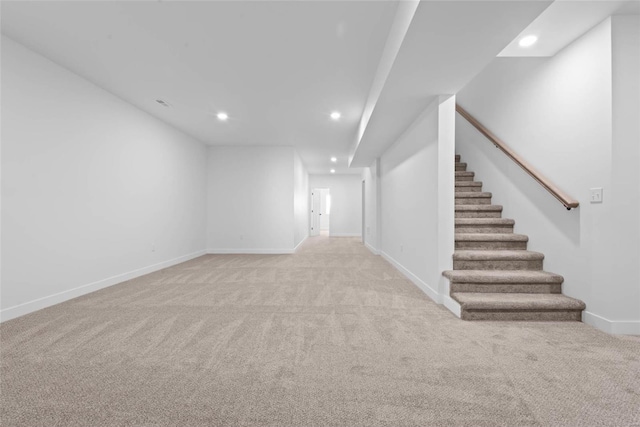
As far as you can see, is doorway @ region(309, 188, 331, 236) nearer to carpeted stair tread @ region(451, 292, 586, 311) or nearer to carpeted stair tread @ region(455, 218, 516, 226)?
carpeted stair tread @ region(455, 218, 516, 226)

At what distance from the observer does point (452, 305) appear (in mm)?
2930

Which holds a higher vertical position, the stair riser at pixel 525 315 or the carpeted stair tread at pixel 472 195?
the carpeted stair tread at pixel 472 195

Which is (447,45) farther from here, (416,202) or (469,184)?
(469,184)

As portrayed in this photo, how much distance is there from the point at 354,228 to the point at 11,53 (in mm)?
11026

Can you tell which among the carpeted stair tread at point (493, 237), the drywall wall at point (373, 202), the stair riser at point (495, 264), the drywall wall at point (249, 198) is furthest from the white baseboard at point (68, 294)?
the drywall wall at point (373, 202)

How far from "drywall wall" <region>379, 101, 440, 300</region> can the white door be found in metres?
7.21

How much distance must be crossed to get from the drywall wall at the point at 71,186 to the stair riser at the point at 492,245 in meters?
4.79

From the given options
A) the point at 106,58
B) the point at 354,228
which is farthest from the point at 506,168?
the point at 354,228

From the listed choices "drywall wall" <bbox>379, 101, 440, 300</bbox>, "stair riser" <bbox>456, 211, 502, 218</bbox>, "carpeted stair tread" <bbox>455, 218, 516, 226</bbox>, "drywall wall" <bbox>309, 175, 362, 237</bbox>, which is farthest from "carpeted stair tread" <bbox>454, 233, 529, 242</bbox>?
"drywall wall" <bbox>309, 175, 362, 237</bbox>

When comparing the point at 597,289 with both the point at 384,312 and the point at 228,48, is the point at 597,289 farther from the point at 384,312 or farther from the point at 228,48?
the point at 228,48

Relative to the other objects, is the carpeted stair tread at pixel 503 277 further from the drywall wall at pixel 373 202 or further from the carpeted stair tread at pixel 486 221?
the drywall wall at pixel 373 202

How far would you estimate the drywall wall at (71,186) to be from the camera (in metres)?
2.79

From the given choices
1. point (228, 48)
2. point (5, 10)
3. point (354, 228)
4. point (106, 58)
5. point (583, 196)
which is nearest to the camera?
point (5, 10)

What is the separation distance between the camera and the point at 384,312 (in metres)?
2.90
